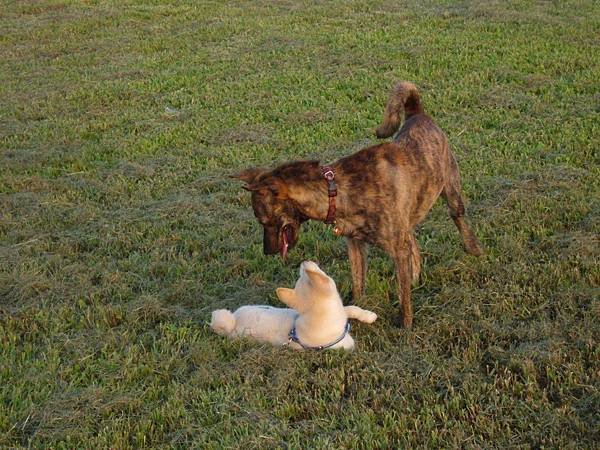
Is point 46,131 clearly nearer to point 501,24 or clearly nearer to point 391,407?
point 391,407

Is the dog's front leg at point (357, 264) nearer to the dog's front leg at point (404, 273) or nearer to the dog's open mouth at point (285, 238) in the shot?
the dog's front leg at point (404, 273)

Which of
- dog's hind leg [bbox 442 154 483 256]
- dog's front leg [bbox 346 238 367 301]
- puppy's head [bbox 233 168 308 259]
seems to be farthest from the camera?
dog's hind leg [bbox 442 154 483 256]

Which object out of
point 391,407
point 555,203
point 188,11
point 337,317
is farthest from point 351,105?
point 188,11

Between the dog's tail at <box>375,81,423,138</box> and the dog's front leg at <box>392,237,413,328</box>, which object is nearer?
the dog's front leg at <box>392,237,413,328</box>

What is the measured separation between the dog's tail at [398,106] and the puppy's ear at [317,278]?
2.15 meters

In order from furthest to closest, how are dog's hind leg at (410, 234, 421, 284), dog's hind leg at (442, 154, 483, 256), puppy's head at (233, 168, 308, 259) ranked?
dog's hind leg at (442, 154, 483, 256) → dog's hind leg at (410, 234, 421, 284) → puppy's head at (233, 168, 308, 259)

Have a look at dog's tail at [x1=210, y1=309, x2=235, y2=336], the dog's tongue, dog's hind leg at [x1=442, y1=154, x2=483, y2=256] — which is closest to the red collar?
the dog's tongue

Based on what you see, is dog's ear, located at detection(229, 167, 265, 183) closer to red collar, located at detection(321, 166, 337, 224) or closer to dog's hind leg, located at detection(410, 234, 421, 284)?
red collar, located at detection(321, 166, 337, 224)

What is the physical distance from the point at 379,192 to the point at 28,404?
278 centimetres

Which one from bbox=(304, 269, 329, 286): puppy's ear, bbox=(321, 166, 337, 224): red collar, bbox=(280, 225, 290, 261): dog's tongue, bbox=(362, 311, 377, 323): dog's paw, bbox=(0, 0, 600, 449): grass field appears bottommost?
bbox=(0, 0, 600, 449): grass field

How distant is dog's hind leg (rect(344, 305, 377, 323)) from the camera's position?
16.2ft

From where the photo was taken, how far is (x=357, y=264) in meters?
5.55

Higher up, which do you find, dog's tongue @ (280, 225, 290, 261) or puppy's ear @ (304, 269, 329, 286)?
puppy's ear @ (304, 269, 329, 286)

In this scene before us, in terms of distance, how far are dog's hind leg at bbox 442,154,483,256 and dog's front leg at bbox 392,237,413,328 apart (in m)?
1.13
